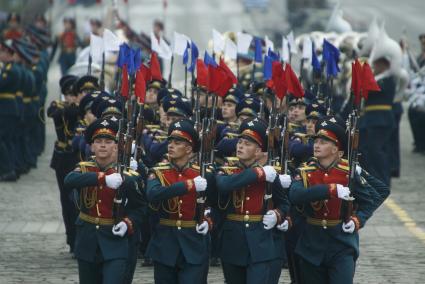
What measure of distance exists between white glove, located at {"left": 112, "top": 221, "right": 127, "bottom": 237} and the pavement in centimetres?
280

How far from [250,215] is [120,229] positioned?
107 cm

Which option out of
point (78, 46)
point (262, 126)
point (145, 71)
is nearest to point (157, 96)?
point (145, 71)

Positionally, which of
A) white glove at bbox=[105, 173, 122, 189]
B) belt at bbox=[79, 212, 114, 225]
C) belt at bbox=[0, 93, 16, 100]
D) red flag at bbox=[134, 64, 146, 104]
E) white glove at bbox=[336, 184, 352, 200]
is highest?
red flag at bbox=[134, 64, 146, 104]

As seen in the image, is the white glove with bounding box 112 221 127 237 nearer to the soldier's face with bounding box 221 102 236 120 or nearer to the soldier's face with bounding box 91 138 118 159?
the soldier's face with bounding box 91 138 118 159

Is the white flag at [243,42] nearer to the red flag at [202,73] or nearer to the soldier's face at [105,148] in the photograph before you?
the red flag at [202,73]

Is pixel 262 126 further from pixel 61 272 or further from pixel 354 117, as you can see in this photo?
pixel 61 272

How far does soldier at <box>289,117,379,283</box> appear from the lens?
1220 centimetres


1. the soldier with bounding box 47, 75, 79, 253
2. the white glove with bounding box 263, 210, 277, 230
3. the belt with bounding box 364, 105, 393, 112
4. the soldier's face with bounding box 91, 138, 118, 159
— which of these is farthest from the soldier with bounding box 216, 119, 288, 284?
the belt with bounding box 364, 105, 393, 112

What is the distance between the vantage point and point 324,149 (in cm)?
1248

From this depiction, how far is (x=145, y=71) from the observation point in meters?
14.6

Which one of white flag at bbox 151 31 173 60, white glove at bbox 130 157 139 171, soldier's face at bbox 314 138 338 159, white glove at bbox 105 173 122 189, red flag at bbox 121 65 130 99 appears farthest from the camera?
white flag at bbox 151 31 173 60

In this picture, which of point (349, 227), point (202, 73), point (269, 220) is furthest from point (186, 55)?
point (349, 227)

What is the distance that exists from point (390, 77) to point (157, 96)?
5405 millimetres

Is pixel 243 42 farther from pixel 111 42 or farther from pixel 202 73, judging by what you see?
pixel 202 73
